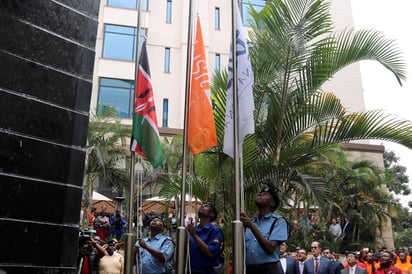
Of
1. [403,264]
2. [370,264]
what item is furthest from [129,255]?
[403,264]

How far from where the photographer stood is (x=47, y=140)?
3.62 m

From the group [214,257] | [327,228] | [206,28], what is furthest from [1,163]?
[206,28]

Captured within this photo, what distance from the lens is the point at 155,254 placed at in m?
5.07

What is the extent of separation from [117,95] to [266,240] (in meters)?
19.7

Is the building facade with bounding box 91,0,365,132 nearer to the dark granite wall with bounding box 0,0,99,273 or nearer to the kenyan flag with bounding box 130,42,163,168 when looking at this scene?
the kenyan flag with bounding box 130,42,163,168

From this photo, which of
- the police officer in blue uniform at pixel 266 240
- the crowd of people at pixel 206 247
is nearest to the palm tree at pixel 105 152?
the crowd of people at pixel 206 247

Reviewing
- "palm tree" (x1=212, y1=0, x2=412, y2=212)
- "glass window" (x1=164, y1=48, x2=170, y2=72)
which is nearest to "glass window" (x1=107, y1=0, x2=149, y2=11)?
"glass window" (x1=164, y1=48, x2=170, y2=72)

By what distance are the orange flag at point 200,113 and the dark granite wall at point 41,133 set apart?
42.1 inches

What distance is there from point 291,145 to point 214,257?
2.62 m

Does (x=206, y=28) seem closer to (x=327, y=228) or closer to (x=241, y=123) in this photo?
(x=327, y=228)

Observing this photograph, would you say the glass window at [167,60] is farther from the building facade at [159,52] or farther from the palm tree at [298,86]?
the palm tree at [298,86]

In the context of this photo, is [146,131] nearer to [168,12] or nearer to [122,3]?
[122,3]

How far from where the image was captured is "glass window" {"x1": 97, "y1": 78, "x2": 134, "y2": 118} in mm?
22359

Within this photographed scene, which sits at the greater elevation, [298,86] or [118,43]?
[118,43]
